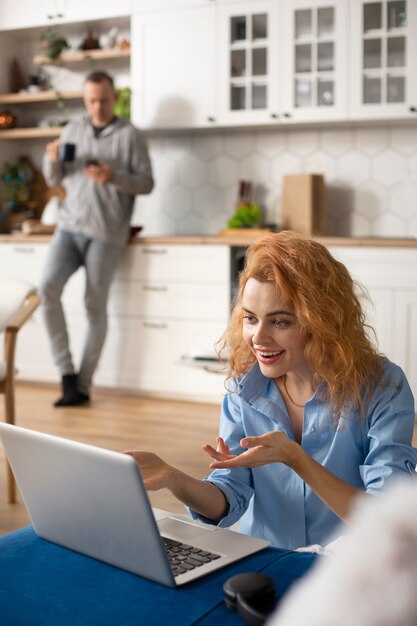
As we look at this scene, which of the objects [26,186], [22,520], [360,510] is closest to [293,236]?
[360,510]

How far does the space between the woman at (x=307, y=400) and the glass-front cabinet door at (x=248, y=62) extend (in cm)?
326

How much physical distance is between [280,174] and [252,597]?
4.25 meters

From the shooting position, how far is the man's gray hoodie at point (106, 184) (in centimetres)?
464

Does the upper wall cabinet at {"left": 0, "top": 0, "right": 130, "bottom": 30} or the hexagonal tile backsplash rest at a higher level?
the upper wall cabinet at {"left": 0, "top": 0, "right": 130, "bottom": 30}

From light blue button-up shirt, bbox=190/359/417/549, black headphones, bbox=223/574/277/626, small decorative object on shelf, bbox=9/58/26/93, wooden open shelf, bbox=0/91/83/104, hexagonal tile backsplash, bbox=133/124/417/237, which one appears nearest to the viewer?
black headphones, bbox=223/574/277/626

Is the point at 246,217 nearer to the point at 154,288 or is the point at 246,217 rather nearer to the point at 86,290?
the point at 154,288

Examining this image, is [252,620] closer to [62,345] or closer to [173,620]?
[173,620]

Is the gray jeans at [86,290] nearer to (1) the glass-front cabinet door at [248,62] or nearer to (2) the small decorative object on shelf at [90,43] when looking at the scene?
(1) the glass-front cabinet door at [248,62]

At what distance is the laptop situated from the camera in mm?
948

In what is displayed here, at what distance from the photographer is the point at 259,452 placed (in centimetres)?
122

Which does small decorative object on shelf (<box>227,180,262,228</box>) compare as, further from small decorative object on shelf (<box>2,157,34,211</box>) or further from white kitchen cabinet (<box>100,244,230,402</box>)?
small decorative object on shelf (<box>2,157,34,211</box>)

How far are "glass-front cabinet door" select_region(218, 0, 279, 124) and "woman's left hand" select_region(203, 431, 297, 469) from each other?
3557 millimetres

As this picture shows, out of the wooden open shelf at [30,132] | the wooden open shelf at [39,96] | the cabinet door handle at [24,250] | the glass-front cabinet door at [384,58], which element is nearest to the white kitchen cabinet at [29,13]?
the wooden open shelf at [39,96]

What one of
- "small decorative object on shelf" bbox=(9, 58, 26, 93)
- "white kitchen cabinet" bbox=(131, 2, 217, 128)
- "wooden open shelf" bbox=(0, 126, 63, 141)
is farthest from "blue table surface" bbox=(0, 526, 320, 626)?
"small decorative object on shelf" bbox=(9, 58, 26, 93)
